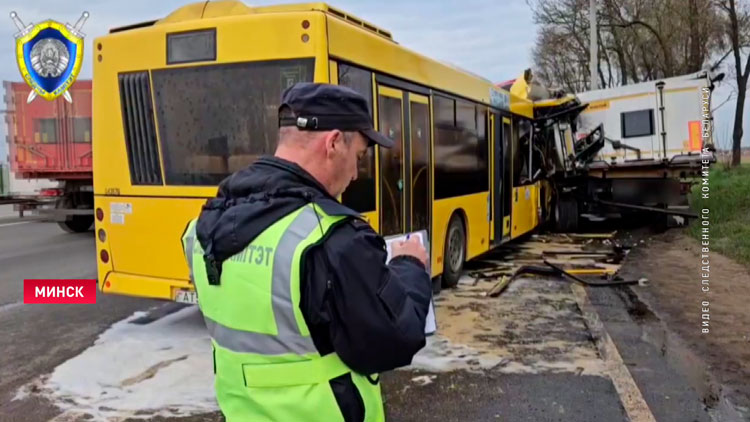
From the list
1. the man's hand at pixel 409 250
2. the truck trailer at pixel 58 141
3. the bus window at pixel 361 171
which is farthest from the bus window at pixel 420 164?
the truck trailer at pixel 58 141

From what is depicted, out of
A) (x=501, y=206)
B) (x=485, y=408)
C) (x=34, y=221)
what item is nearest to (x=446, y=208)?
(x=501, y=206)

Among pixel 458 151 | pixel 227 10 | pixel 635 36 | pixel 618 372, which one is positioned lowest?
pixel 618 372

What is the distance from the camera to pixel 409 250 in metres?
1.94

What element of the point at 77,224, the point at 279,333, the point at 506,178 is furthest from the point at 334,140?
the point at 77,224

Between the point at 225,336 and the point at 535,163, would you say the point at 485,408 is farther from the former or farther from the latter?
the point at 535,163

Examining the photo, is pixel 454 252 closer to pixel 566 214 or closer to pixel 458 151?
A: pixel 458 151

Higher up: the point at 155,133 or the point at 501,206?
the point at 155,133

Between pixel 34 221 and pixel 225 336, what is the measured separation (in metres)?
18.3

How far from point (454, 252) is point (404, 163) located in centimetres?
200

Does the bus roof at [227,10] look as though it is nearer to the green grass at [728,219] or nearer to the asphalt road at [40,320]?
the asphalt road at [40,320]

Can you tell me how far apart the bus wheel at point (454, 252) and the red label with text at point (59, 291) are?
4.17m

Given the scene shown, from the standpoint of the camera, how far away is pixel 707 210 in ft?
51.4

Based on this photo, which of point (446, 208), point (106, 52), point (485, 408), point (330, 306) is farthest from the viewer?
point (446, 208)

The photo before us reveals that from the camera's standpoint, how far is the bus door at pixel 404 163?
20.8 feet
